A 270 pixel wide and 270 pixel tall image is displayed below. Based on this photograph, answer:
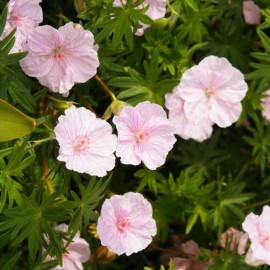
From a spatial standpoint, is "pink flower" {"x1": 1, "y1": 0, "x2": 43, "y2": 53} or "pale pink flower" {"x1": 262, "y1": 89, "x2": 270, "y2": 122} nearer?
"pink flower" {"x1": 1, "y1": 0, "x2": 43, "y2": 53}

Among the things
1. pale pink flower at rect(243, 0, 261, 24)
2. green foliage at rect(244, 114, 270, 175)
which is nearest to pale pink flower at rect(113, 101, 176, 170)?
green foliage at rect(244, 114, 270, 175)

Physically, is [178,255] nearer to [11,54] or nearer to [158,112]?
[158,112]

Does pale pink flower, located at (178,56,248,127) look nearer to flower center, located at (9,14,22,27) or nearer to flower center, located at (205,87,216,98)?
flower center, located at (205,87,216,98)

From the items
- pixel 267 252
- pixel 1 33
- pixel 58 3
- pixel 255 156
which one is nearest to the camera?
pixel 1 33

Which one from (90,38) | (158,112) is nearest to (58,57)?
(90,38)

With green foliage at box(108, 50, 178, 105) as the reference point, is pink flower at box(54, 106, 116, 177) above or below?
above

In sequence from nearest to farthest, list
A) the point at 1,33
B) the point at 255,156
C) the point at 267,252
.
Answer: the point at 1,33 < the point at 267,252 < the point at 255,156
